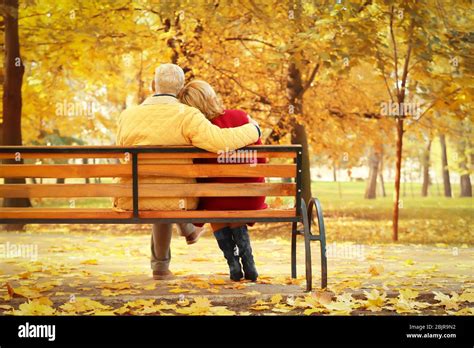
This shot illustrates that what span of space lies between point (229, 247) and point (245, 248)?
13 centimetres

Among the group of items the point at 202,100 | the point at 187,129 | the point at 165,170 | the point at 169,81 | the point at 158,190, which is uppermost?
the point at 169,81

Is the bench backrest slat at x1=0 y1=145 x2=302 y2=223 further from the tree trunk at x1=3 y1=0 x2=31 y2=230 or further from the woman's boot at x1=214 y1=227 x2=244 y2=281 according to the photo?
the tree trunk at x1=3 y1=0 x2=31 y2=230

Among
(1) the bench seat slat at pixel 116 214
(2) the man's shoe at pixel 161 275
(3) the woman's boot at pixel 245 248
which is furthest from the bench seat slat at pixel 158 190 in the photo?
(2) the man's shoe at pixel 161 275

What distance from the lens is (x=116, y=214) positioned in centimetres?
559

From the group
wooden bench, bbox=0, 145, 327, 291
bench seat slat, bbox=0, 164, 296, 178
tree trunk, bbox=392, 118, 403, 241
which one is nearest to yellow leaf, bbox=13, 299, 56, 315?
wooden bench, bbox=0, 145, 327, 291

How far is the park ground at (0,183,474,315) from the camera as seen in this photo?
208 inches

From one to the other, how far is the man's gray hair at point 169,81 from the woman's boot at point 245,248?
1225 mm

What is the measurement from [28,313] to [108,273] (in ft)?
7.15

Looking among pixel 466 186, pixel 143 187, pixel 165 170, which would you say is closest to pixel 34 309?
pixel 143 187

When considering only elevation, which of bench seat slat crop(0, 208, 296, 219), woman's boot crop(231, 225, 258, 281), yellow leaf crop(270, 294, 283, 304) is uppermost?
bench seat slat crop(0, 208, 296, 219)

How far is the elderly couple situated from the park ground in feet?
2.12

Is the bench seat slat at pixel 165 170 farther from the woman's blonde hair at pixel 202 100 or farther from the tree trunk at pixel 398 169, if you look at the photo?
the tree trunk at pixel 398 169

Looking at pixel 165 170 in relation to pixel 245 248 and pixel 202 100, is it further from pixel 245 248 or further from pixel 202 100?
pixel 245 248

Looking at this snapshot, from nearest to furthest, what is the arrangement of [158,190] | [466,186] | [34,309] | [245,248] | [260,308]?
[34,309], [260,308], [158,190], [245,248], [466,186]
